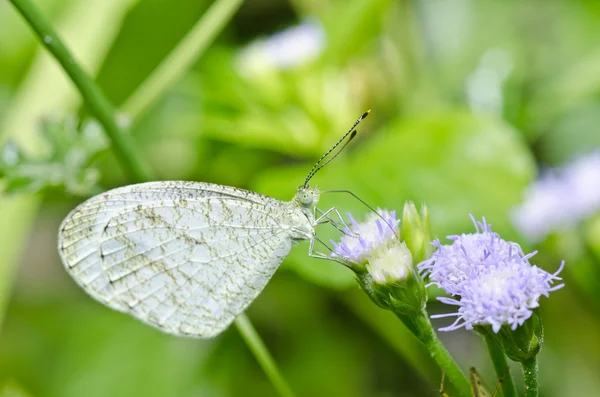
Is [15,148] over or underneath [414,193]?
over

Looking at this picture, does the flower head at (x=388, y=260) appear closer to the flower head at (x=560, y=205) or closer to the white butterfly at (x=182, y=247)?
the white butterfly at (x=182, y=247)

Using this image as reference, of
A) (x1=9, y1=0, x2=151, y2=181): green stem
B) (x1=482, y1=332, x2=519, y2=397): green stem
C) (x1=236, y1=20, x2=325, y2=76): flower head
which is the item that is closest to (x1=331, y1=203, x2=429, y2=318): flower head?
(x1=482, y1=332, x2=519, y2=397): green stem

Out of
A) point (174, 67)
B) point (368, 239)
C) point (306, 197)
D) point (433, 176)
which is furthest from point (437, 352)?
point (174, 67)

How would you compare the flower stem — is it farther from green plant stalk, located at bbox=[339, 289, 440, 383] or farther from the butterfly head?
green plant stalk, located at bbox=[339, 289, 440, 383]

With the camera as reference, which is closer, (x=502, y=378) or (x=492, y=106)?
(x=502, y=378)

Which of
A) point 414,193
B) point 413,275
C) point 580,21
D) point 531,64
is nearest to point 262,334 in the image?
point 414,193

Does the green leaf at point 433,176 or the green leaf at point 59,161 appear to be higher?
the green leaf at point 59,161

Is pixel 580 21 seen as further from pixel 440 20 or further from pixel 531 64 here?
pixel 440 20

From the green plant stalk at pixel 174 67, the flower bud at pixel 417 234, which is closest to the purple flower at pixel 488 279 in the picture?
the flower bud at pixel 417 234
